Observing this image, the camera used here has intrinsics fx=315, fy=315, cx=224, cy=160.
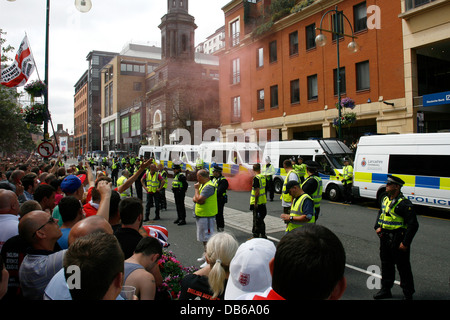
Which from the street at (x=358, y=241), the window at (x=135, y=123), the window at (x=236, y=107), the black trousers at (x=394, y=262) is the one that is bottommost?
the street at (x=358, y=241)

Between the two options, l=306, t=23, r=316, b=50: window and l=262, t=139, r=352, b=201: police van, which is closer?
l=262, t=139, r=352, b=201: police van

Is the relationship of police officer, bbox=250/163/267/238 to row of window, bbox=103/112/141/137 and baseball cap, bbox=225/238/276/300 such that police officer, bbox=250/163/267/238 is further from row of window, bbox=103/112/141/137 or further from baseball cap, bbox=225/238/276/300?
row of window, bbox=103/112/141/137

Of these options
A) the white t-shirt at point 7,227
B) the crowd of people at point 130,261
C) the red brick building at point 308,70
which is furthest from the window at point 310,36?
the white t-shirt at point 7,227

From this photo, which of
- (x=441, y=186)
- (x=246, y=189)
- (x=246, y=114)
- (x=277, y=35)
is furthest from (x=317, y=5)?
(x=441, y=186)

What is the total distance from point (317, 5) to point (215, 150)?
41.2 feet

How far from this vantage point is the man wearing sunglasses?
2293 millimetres

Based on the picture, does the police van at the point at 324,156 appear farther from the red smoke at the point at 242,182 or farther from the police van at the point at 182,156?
the police van at the point at 182,156

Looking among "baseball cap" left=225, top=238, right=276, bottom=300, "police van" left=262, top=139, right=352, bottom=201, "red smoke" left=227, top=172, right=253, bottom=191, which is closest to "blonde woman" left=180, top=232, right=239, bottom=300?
"baseball cap" left=225, top=238, right=276, bottom=300

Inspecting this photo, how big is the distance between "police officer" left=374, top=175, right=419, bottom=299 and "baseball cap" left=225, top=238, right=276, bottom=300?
339cm

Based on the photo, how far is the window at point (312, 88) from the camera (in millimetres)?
22938

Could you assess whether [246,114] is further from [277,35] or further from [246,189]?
A: [246,189]

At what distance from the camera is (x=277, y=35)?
25.8m

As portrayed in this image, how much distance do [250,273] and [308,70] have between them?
77.3ft

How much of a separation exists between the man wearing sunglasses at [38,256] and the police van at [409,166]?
1083 centimetres
